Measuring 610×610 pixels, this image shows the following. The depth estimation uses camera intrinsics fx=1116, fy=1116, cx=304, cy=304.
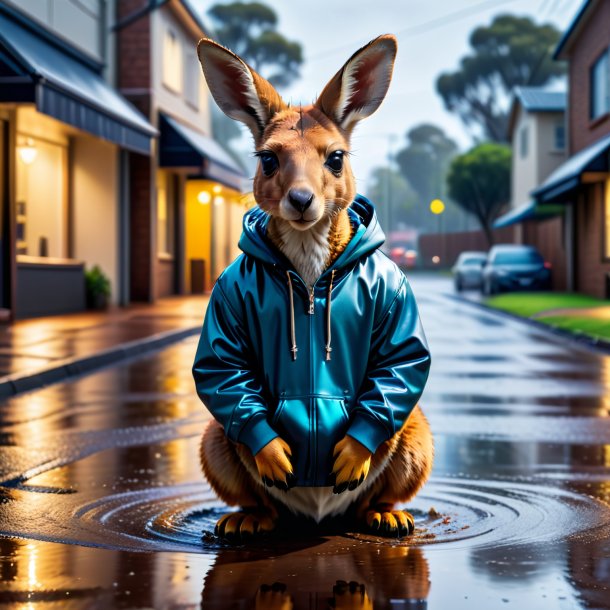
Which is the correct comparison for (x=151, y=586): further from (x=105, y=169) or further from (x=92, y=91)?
(x=105, y=169)

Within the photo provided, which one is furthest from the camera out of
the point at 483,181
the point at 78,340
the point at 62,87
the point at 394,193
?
the point at 394,193

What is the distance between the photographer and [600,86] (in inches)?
1209

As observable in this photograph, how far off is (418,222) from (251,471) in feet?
478

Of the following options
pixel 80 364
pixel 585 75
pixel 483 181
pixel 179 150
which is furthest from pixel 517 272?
pixel 483 181

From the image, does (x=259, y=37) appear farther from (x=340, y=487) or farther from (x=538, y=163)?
(x=340, y=487)

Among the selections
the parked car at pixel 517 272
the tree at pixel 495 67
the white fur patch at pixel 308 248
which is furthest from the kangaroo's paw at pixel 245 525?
the tree at pixel 495 67

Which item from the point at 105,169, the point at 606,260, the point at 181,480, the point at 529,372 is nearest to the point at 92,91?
the point at 105,169

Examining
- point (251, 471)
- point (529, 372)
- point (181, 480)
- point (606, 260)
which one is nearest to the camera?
point (251, 471)

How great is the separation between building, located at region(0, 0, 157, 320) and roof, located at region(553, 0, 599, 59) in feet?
40.9

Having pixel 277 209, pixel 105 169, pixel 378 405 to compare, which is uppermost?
pixel 105 169

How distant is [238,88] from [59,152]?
20643 mm

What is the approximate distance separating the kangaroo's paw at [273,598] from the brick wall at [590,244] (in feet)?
85.2

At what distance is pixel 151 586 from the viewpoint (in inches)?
144

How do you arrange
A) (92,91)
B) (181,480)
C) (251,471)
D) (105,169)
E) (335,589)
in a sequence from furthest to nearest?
(105,169) < (92,91) < (181,480) < (251,471) < (335,589)
